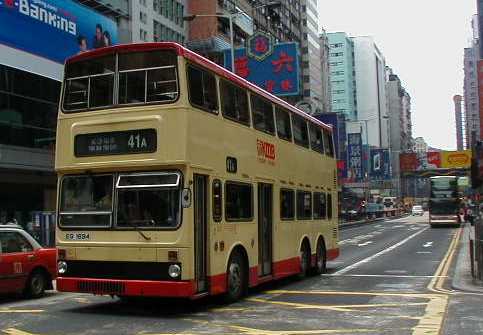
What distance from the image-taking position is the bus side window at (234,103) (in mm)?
12133

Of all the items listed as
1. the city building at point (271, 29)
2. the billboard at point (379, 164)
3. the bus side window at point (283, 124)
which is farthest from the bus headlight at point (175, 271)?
the billboard at point (379, 164)

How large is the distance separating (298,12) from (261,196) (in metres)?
104

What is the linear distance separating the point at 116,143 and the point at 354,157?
62.7 metres

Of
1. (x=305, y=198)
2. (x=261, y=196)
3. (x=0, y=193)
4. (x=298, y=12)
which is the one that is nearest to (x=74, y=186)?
(x=261, y=196)

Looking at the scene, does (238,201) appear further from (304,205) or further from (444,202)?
(444,202)

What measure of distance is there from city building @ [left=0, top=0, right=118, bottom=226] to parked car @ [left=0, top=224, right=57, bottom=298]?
1899 cm

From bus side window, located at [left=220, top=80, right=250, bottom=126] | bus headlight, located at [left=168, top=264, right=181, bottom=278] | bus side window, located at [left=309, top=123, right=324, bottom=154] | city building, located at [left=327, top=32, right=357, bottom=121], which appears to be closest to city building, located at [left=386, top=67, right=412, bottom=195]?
city building, located at [left=327, top=32, right=357, bottom=121]

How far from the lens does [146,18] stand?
6184 cm

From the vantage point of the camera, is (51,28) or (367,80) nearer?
(51,28)

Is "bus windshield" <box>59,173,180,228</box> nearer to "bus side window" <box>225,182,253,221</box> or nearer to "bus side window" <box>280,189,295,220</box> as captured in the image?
"bus side window" <box>225,182,253,221</box>

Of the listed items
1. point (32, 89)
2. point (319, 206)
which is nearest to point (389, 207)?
point (32, 89)

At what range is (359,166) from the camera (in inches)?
2815

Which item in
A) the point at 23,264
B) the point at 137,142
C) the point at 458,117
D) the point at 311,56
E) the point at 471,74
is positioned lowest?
the point at 23,264

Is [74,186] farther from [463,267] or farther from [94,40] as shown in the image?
[94,40]
